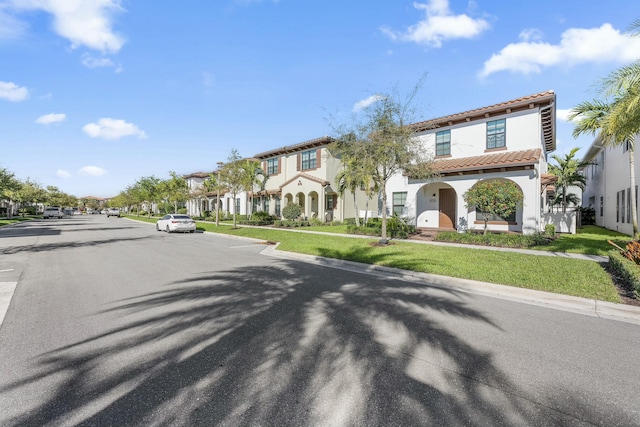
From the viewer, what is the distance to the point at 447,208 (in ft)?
62.7

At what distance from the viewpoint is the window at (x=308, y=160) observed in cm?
2881

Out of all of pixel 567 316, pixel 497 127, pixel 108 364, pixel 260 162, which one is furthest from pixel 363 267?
pixel 260 162

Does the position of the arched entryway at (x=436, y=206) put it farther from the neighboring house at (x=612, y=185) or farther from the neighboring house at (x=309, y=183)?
the neighboring house at (x=309, y=183)

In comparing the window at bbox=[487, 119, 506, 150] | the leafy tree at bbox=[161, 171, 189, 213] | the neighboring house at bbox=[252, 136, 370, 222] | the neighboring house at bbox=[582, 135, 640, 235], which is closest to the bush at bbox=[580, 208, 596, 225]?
the neighboring house at bbox=[582, 135, 640, 235]

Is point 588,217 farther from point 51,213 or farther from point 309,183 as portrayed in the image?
point 51,213

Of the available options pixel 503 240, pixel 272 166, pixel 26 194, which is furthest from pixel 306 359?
pixel 26 194

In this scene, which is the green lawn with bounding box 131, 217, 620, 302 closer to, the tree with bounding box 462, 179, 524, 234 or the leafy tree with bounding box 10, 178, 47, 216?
the tree with bounding box 462, 179, 524, 234

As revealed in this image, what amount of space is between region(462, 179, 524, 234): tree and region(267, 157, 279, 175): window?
22041mm

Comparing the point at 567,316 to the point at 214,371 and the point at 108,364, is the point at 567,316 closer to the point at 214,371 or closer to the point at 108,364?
the point at 214,371

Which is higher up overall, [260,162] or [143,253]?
[260,162]

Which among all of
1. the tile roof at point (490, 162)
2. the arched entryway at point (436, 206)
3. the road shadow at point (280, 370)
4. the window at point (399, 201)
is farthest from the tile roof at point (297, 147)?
the road shadow at point (280, 370)

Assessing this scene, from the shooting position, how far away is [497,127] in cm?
1675

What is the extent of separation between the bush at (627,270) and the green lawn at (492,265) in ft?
0.94

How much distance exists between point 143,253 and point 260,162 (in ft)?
78.0
